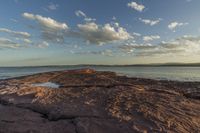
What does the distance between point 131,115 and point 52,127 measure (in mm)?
2956

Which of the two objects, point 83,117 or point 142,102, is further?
point 142,102

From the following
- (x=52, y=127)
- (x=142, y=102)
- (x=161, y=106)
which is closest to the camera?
(x=52, y=127)

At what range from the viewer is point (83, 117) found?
6785mm

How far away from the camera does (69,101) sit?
909cm

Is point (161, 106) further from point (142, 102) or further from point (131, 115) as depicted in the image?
point (131, 115)

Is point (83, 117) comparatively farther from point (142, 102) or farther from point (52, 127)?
point (142, 102)

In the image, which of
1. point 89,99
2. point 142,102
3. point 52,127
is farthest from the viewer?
point 89,99

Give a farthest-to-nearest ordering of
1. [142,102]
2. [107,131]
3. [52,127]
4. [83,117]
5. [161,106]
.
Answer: [142,102] < [161,106] < [83,117] < [52,127] < [107,131]

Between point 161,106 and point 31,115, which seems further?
point 161,106

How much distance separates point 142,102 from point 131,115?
→ 1.92 meters

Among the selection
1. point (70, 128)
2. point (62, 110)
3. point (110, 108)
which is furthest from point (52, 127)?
point (110, 108)

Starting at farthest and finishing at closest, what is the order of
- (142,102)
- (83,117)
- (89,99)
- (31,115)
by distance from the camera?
(89,99), (142,102), (31,115), (83,117)

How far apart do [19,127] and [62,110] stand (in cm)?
199

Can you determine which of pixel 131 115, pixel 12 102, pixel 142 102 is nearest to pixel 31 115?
pixel 12 102
